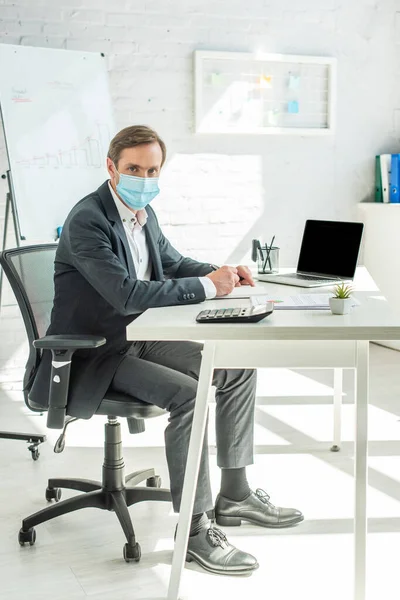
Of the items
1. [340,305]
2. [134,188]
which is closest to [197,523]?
[340,305]

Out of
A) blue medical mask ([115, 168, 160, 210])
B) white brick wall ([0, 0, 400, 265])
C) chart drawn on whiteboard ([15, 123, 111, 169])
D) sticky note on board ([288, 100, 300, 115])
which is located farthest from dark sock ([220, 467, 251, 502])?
sticky note on board ([288, 100, 300, 115])

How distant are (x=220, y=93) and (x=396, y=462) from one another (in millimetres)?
2459

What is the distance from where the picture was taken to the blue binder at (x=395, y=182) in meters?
4.98

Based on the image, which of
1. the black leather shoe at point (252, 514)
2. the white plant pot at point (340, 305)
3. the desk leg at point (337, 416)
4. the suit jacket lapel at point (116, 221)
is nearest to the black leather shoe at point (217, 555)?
the black leather shoe at point (252, 514)

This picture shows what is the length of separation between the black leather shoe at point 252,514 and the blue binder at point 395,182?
9.34 ft

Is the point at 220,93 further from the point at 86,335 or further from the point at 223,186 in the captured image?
the point at 86,335

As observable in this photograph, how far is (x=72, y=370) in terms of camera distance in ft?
7.85

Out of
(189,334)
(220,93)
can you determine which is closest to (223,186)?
(220,93)

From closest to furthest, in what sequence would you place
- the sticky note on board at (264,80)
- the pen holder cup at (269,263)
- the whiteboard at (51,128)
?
the pen holder cup at (269,263) < the whiteboard at (51,128) < the sticky note on board at (264,80)

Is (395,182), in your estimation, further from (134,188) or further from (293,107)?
(134,188)

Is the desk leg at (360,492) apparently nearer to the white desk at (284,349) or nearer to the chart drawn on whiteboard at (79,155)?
the white desk at (284,349)

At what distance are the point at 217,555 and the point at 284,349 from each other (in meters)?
0.63

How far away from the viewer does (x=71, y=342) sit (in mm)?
2244

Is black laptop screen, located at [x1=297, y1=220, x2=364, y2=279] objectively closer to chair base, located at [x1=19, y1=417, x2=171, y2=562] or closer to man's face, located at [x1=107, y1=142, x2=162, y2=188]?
man's face, located at [x1=107, y1=142, x2=162, y2=188]
